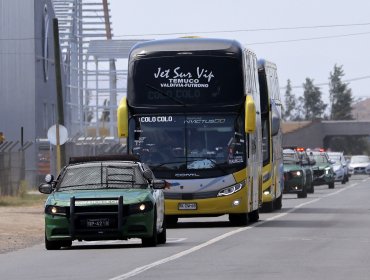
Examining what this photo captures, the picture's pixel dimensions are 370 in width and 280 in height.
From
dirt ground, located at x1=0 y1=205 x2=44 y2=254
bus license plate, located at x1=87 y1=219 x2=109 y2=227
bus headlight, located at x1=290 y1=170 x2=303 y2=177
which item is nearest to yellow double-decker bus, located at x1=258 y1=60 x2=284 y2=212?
dirt ground, located at x1=0 y1=205 x2=44 y2=254

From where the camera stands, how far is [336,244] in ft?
77.8

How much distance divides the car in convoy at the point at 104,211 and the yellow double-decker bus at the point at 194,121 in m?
5.92

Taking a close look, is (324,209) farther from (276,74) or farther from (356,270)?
(356,270)

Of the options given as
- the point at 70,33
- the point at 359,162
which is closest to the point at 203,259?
the point at 70,33

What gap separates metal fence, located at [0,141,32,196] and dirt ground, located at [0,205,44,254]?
6.20 m

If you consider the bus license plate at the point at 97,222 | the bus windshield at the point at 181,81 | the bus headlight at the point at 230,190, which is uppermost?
the bus windshield at the point at 181,81

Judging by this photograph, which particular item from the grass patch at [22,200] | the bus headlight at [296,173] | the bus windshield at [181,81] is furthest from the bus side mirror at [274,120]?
the bus headlight at [296,173]

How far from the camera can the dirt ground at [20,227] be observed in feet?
88.3

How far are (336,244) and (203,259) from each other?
167 inches

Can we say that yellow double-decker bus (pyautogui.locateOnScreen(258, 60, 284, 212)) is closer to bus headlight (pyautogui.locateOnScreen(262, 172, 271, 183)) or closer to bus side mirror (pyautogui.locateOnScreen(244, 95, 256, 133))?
bus headlight (pyautogui.locateOnScreen(262, 172, 271, 183))

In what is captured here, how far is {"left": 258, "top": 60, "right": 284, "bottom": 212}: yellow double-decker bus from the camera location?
36.6 meters

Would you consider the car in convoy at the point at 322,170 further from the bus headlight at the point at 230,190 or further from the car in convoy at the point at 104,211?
the car in convoy at the point at 104,211

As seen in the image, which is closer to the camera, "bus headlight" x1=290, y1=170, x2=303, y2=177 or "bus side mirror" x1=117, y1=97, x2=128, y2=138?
"bus side mirror" x1=117, y1=97, x2=128, y2=138

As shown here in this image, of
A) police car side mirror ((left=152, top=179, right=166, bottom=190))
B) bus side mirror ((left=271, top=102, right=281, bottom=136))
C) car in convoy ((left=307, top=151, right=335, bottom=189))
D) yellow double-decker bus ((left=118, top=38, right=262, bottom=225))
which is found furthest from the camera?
car in convoy ((left=307, top=151, right=335, bottom=189))
